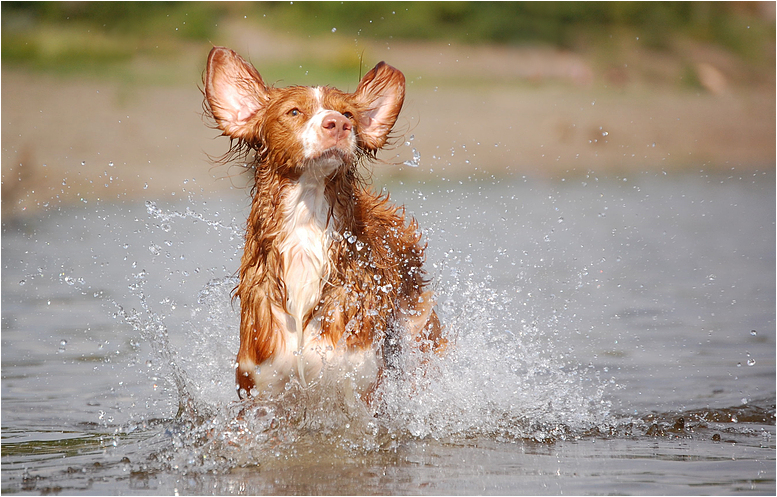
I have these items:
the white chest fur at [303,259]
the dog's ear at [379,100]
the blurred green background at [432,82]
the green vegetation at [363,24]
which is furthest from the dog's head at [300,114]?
the green vegetation at [363,24]

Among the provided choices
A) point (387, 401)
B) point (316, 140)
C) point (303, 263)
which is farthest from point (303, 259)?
point (387, 401)

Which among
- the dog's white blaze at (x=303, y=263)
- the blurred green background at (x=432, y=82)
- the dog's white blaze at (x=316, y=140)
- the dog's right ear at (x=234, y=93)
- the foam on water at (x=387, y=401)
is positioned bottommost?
the foam on water at (x=387, y=401)

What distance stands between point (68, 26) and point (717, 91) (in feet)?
45.6

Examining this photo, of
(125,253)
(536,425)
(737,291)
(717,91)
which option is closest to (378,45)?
(717,91)

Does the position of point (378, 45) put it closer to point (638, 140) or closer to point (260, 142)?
point (638, 140)

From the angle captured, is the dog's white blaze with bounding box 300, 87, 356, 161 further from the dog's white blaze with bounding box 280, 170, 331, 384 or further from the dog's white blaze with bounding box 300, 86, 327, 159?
the dog's white blaze with bounding box 280, 170, 331, 384

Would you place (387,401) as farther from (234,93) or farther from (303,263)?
(234,93)

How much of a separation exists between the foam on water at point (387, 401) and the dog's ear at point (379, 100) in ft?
3.81

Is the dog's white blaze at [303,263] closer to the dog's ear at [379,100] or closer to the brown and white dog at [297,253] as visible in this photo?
the brown and white dog at [297,253]

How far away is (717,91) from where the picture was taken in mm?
21703

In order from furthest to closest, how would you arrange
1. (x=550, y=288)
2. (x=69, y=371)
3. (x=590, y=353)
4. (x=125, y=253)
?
(x=125, y=253) → (x=550, y=288) → (x=590, y=353) → (x=69, y=371)

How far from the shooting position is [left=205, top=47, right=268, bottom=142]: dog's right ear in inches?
196

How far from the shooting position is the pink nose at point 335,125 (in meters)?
4.54

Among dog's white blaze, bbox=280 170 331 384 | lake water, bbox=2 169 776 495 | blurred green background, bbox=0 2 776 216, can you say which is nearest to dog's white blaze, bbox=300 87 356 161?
dog's white blaze, bbox=280 170 331 384
